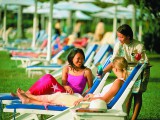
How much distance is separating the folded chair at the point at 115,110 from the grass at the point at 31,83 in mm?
2374

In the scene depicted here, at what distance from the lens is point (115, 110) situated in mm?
7242

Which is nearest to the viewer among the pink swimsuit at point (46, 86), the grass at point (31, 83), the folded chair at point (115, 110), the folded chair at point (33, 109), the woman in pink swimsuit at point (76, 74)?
the folded chair at point (115, 110)

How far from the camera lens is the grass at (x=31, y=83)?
35.5ft

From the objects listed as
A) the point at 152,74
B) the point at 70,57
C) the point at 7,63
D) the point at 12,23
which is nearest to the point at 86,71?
the point at 70,57

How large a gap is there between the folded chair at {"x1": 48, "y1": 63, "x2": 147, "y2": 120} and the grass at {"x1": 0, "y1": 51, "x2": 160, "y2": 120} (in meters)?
2.37

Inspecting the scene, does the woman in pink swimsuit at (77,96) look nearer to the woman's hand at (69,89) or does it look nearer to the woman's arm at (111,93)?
the woman's arm at (111,93)

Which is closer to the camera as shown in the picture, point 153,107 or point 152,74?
point 153,107

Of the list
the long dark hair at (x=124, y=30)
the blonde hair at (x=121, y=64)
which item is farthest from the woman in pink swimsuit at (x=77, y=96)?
the long dark hair at (x=124, y=30)

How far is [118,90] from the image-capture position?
780 centimetres

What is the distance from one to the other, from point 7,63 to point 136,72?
51.3 feet

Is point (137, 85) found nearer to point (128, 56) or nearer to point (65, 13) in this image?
point (128, 56)

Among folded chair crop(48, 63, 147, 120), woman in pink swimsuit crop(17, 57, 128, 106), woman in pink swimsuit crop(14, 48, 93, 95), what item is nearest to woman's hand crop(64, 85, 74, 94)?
woman in pink swimsuit crop(14, 48, 93, 95)

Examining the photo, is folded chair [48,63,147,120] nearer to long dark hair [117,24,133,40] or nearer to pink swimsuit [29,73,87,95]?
long dark hair [117,24,133,40]

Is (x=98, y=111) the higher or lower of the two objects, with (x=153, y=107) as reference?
higher
